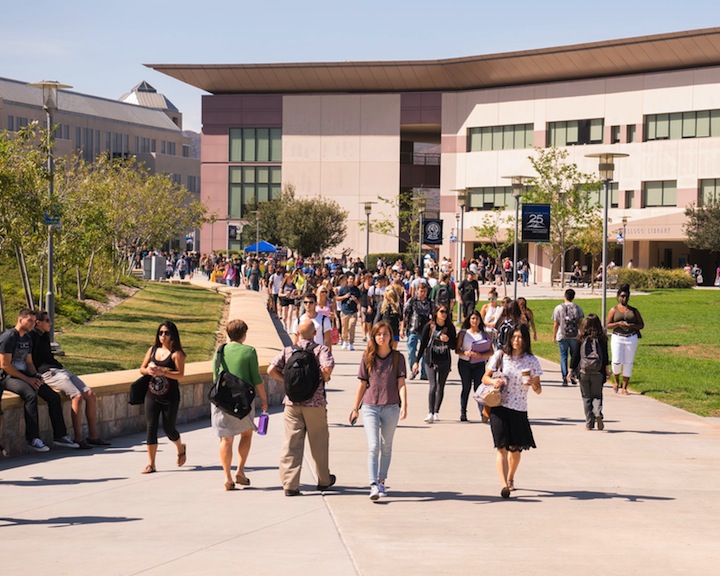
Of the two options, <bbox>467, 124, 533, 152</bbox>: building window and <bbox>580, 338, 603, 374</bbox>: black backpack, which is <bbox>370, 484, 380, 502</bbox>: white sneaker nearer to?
<bbox>580, 338, 603, 374</bbox>: black backpack

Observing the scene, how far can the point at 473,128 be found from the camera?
84438mm

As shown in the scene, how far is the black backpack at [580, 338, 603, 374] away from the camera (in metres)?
15.0

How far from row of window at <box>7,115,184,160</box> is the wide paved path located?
108 m

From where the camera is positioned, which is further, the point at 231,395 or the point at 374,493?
the point at 231,395

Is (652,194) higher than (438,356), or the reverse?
(652,194)

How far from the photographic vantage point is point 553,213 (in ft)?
201

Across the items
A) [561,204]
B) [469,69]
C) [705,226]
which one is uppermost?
[469,69]

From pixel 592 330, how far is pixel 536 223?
13.4m

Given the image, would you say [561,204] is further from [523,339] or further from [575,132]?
[523,339]

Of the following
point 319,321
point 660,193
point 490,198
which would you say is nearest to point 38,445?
point 319,321

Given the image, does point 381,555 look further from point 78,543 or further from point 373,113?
point 373,113

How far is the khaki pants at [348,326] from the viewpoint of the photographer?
2662cm

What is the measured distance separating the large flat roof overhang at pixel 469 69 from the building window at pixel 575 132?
3.08 m

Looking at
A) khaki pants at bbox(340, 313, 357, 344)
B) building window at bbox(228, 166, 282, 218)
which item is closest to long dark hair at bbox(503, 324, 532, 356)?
khaki pants at bbox(340, 313, 357, 344)
